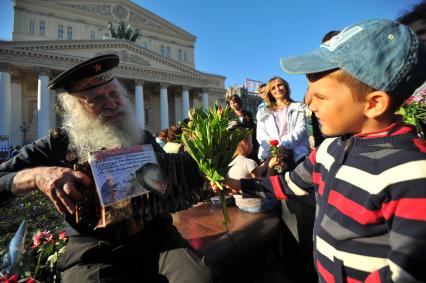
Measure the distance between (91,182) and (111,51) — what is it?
34.8 metres

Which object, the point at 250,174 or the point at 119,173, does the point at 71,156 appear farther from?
the point at 250,174

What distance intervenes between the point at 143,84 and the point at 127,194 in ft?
115

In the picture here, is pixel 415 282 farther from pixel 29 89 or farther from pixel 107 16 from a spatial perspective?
pixel 107 16

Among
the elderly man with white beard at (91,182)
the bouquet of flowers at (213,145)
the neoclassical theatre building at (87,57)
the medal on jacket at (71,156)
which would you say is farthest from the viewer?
the neoclassical theatre building at (87,57)

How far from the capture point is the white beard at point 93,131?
78.6 inches

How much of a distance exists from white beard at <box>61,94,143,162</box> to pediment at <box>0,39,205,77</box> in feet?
89.9

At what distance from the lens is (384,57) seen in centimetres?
110

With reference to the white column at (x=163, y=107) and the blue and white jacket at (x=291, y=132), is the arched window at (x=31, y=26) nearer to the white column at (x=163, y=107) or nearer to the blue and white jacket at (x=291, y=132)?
the white column at (x=163, y=107)

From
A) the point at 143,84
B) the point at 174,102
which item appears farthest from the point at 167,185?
the point at 174,102

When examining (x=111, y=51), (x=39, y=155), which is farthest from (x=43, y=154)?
(x=111, y=51)

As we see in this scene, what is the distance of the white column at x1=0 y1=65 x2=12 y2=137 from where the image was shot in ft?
81.8

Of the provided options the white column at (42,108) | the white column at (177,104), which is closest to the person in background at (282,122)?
the white column at (42,108)

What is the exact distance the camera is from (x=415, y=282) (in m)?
0.96

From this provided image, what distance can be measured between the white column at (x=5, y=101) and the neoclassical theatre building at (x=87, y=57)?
76 millimetres
